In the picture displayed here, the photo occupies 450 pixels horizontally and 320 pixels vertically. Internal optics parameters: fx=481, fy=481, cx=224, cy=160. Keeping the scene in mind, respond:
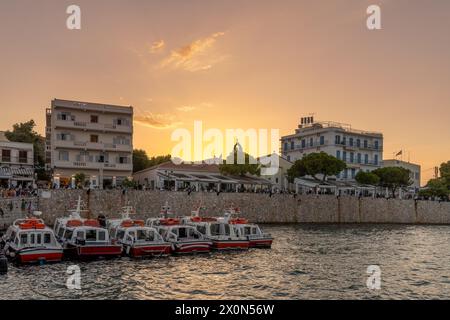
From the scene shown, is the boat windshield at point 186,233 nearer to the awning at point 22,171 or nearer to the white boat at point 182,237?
the white boat at point 182,237

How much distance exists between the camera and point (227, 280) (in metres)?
31.4

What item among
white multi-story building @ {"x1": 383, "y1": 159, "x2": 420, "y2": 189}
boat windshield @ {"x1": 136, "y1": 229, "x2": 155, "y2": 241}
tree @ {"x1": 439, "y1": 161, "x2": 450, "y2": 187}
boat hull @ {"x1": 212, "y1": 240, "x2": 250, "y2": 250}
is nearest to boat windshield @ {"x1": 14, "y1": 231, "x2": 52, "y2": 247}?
boat windshield @ {"x1": 136, "y1": 229, "x2": 155, "y2": 241}

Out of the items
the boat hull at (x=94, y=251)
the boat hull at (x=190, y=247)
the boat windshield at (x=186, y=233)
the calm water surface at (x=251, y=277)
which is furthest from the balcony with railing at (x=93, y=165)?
the calm water surface at (x=251, y=277)

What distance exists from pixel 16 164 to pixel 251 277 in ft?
197

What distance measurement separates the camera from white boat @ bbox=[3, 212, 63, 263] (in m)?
34.1

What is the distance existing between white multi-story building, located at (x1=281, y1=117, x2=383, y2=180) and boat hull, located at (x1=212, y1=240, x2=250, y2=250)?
72451mm

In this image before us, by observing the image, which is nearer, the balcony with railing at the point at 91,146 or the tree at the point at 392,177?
the balcony with railing at the point at 91,146

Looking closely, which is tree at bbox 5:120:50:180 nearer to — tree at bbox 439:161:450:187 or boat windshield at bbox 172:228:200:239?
boat windshield at bbox 172:228:200:239

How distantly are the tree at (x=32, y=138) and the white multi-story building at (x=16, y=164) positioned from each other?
826cm

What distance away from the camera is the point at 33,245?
3534 centimetres

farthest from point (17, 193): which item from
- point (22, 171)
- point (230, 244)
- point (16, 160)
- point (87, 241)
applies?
point (230, 244)

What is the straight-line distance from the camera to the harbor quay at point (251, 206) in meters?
61.3
